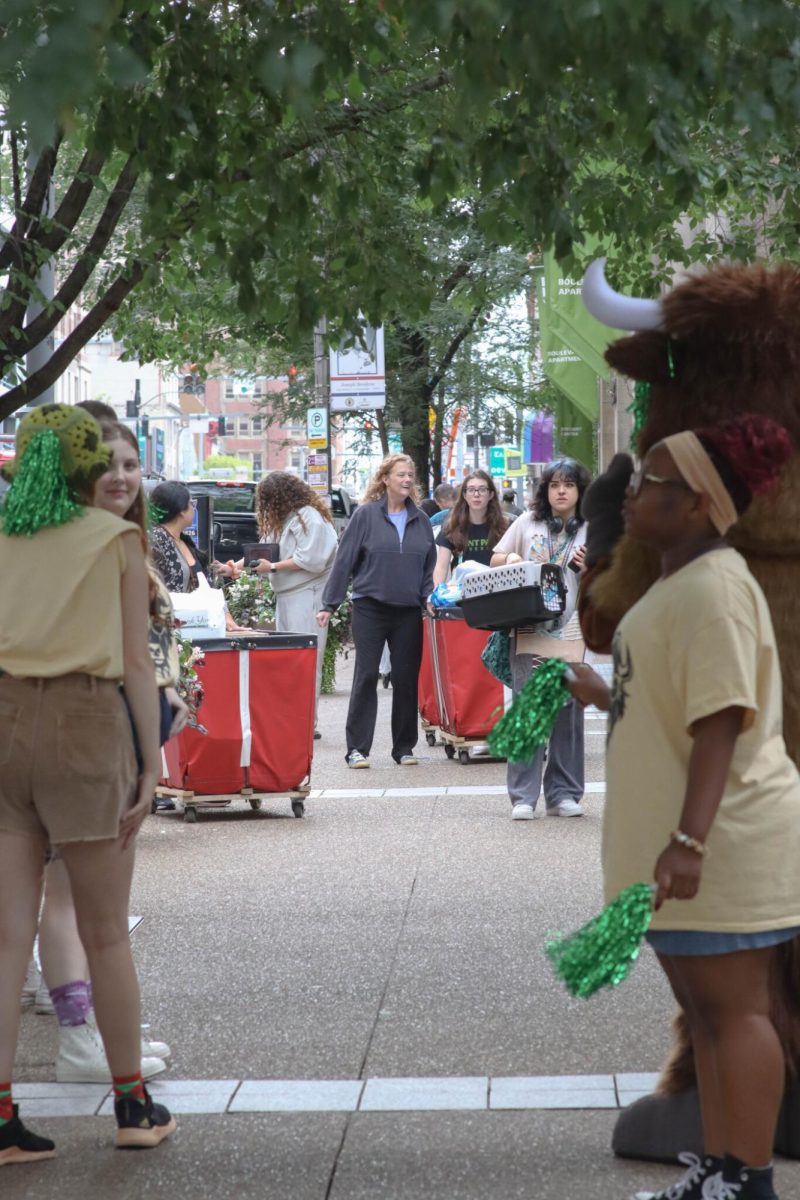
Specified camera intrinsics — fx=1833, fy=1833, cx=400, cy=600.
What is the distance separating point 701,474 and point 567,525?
598 cm

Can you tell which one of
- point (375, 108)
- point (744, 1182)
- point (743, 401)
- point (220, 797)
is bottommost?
point (220, 797)

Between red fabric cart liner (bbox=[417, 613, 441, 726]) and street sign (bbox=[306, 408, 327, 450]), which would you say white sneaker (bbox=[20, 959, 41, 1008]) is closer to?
red fabric cart liner (bbox=[417, 613, 441, 726])

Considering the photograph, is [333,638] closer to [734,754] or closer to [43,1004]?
[43,1004]

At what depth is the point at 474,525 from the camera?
1237 cm

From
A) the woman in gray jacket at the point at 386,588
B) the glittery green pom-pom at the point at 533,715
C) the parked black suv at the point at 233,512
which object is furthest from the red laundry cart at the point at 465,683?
the parked black suv at the point at 233,512

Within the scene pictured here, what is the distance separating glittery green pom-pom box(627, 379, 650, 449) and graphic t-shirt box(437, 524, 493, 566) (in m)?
7.97

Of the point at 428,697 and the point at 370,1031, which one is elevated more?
the point at 428,697

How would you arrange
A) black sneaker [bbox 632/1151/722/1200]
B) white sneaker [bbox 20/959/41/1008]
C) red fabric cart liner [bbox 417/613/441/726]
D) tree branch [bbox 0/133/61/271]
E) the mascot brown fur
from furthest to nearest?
1. red fabric cart liner [bbox 417/613/441/726]
2. tree branch [bbox 0/133/61/271]
3. white sneaker [bbox 20/959/41/1008]
4. the mascot brown fur
5. black sneaker [bbox 632/1151/722/1200]

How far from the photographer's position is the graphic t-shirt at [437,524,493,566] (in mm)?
A: 12227

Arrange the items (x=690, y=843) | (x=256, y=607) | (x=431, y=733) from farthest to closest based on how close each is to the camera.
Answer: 1. (x=256, y=607)
2. (x=431, y=733)
3. (x=690, y=843)

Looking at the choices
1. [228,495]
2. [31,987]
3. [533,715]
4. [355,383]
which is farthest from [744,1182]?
[228,495]

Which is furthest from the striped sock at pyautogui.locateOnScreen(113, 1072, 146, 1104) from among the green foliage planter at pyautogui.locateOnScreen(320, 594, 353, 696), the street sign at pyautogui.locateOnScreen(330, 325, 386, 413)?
the street sign at pyautogui.locateOnScreen(330, 325, 386, 413)

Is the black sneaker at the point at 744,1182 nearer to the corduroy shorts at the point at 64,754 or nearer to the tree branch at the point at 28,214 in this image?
the corduroy shorts at the point at 64,754

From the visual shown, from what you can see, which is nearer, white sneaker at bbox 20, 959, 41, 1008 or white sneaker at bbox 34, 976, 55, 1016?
white sneaker at bbox 34, 976, 55, 1016
